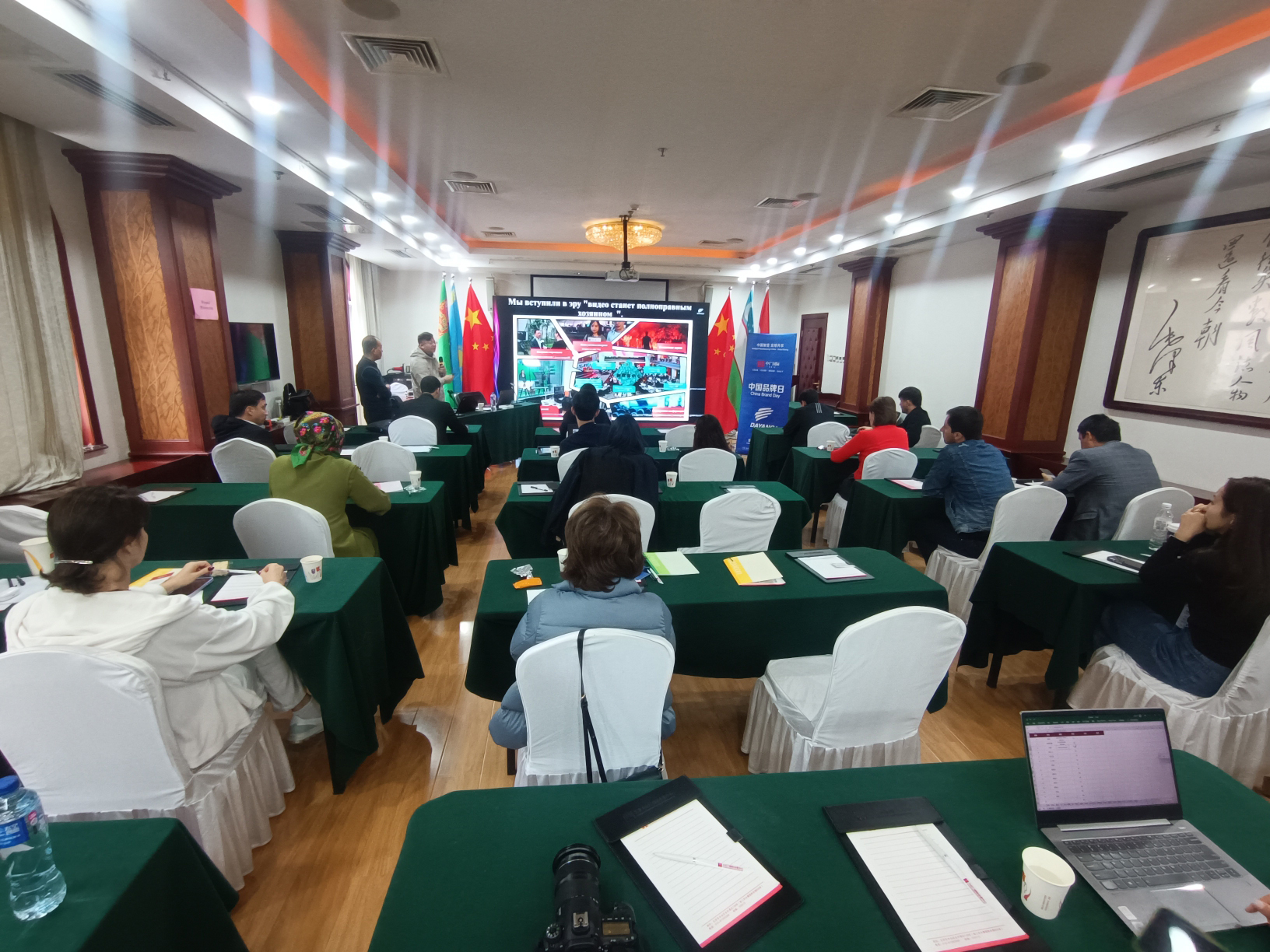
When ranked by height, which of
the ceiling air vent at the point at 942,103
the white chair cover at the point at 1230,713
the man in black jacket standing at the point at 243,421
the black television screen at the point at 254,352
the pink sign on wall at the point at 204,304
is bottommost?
the white chair cover at the point at 1230,713

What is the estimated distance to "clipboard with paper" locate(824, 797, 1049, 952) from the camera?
883mm

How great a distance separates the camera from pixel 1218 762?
2.00 meters

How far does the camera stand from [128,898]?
3.12ft

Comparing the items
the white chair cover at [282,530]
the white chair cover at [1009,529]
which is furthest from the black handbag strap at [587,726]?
the white chair cover at [1009,529]

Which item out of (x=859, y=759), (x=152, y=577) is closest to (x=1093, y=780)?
(x=859, y=759)

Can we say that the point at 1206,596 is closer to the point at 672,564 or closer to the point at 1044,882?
the point at 1044,882

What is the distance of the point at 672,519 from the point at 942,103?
283 cm

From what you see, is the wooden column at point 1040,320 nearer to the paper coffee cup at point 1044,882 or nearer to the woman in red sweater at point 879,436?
the woman in red sweater at point 879,436

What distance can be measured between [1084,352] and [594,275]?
24.0ft

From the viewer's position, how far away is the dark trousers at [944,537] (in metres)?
3.32

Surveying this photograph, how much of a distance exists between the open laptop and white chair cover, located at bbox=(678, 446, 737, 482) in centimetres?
314

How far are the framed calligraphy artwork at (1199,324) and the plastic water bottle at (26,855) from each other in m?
6.03

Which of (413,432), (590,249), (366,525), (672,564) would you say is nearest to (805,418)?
(672,564)

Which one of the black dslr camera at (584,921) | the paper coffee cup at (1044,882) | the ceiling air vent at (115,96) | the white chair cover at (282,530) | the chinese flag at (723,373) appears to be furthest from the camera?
the chinese flag at (723,373)
